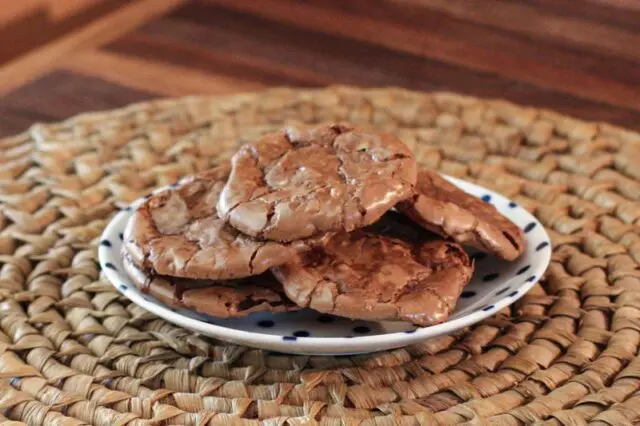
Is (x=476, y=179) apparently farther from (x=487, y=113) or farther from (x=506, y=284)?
(x=506, y=284)

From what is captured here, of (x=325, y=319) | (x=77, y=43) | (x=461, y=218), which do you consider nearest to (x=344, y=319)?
(x=325, y=319)

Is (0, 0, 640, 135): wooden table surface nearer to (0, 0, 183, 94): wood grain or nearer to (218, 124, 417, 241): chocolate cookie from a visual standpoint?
(0, 0, 183, 94): wood grain

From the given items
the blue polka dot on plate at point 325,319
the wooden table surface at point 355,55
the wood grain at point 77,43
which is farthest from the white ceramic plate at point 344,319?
the wood grain at point 77,43

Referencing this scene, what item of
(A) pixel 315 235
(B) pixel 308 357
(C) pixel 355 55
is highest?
(A) pixel 315 235

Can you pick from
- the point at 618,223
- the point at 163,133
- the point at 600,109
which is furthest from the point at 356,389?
the point at 600,109

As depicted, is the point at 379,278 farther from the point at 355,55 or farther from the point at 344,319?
the point at 355,55

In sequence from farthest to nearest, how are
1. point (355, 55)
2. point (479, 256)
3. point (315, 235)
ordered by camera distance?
point (355, 55) → point (479, 256) → point (315, 235)
